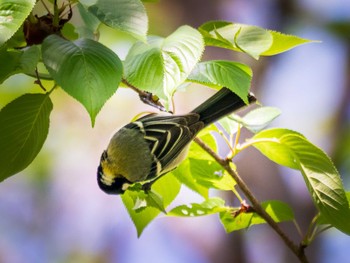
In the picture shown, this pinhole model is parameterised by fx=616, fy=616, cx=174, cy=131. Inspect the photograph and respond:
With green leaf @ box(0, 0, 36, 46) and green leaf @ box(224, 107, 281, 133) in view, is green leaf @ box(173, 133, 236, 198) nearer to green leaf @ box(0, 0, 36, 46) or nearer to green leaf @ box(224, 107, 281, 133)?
green leaf @ box(224, 107, 281, 133)

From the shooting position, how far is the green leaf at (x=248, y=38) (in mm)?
879

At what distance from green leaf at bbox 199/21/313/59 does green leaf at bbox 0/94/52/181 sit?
280 mm

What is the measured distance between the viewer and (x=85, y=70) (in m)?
0.81

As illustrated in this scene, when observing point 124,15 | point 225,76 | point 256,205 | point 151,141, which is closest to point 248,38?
point 225,76

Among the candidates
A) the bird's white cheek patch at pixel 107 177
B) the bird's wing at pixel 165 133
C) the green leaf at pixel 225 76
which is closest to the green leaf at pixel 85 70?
the green leaf at pixel 225 76

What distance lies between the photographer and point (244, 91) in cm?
88

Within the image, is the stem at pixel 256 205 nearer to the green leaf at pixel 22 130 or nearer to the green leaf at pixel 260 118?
the green leaf at pixel 260 118

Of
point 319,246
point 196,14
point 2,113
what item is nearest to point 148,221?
point 2,113

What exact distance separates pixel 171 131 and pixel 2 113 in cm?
38

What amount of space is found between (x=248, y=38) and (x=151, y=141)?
41 cm

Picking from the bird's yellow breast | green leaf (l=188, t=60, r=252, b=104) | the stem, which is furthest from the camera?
the bird's yellow breast

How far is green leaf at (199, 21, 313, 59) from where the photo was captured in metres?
0.88

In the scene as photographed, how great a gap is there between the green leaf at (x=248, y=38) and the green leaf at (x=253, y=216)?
323 mm

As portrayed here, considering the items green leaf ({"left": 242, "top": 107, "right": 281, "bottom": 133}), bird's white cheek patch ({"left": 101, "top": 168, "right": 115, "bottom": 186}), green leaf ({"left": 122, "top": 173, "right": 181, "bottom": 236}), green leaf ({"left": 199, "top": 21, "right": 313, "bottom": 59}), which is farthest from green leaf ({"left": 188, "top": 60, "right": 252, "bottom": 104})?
bird's white cheek patch ({"left": 101, "top": 168, "right": 115, "bottom": 186})
